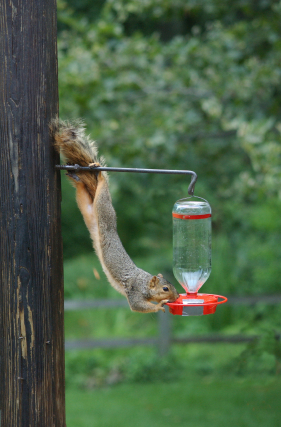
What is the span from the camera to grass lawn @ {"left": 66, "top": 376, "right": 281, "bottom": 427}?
Answer: 155 inches

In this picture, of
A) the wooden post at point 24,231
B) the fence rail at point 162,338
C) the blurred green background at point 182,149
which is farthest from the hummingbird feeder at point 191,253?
the fence rail at point 162,338

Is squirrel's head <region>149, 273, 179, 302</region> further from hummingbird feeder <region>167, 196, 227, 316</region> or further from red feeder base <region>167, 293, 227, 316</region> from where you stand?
red feeder base <region>167, 293, 227, 316</region>

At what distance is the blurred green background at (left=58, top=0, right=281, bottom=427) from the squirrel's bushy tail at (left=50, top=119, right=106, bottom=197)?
4.55 feet

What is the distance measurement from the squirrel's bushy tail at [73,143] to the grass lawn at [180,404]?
2303 mm

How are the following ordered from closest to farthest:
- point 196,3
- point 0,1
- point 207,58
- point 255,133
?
→ point 0,1 < point 255,133 < point 196,3 < point 207,58

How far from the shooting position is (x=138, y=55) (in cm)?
432

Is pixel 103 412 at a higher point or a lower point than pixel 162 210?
lower

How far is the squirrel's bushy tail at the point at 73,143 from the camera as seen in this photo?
1.71 meters

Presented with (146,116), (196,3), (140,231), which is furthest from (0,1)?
(140,231)

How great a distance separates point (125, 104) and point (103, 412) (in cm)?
283

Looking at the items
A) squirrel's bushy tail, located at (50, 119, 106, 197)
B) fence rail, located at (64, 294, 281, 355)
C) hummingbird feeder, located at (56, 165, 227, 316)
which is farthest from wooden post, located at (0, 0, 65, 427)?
fence rail, located at (64, 294, 281, 355)

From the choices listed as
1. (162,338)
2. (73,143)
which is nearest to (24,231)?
(73,143)

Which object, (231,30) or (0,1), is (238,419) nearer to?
(231,30)

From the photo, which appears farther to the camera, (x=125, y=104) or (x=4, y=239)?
(x=125, y=104)
